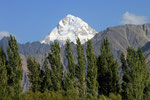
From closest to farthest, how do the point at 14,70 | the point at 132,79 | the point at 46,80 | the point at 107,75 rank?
the point at 14,70 → the point at 132,79 → the point at 107,75 → the point at 46,80

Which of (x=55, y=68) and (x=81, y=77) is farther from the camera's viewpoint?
(x=55, y=68)

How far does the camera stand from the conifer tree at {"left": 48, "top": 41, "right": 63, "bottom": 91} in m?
92.0

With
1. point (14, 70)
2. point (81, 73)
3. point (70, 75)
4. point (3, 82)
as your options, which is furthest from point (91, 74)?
point (3, 82)

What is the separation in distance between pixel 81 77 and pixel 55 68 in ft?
28.6

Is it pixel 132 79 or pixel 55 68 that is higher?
pixel 55 68

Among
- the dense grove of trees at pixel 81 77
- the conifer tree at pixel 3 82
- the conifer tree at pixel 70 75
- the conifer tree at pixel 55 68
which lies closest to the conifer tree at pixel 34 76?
the dense grove of trees at pixel 81 77

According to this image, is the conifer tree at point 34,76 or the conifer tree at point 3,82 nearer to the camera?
the conifer tree at point 3,82

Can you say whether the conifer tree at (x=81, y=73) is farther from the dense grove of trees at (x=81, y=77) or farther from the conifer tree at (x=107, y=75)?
the conifer tree at (x=107, y=75)

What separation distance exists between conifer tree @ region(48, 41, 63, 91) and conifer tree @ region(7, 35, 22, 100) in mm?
10959

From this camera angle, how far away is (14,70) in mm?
88562

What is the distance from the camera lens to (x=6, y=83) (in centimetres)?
8262

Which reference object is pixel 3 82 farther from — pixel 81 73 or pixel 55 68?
pixel 81 73

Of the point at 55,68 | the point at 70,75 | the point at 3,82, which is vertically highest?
the point at 55,68

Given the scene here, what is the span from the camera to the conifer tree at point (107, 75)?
303ft
